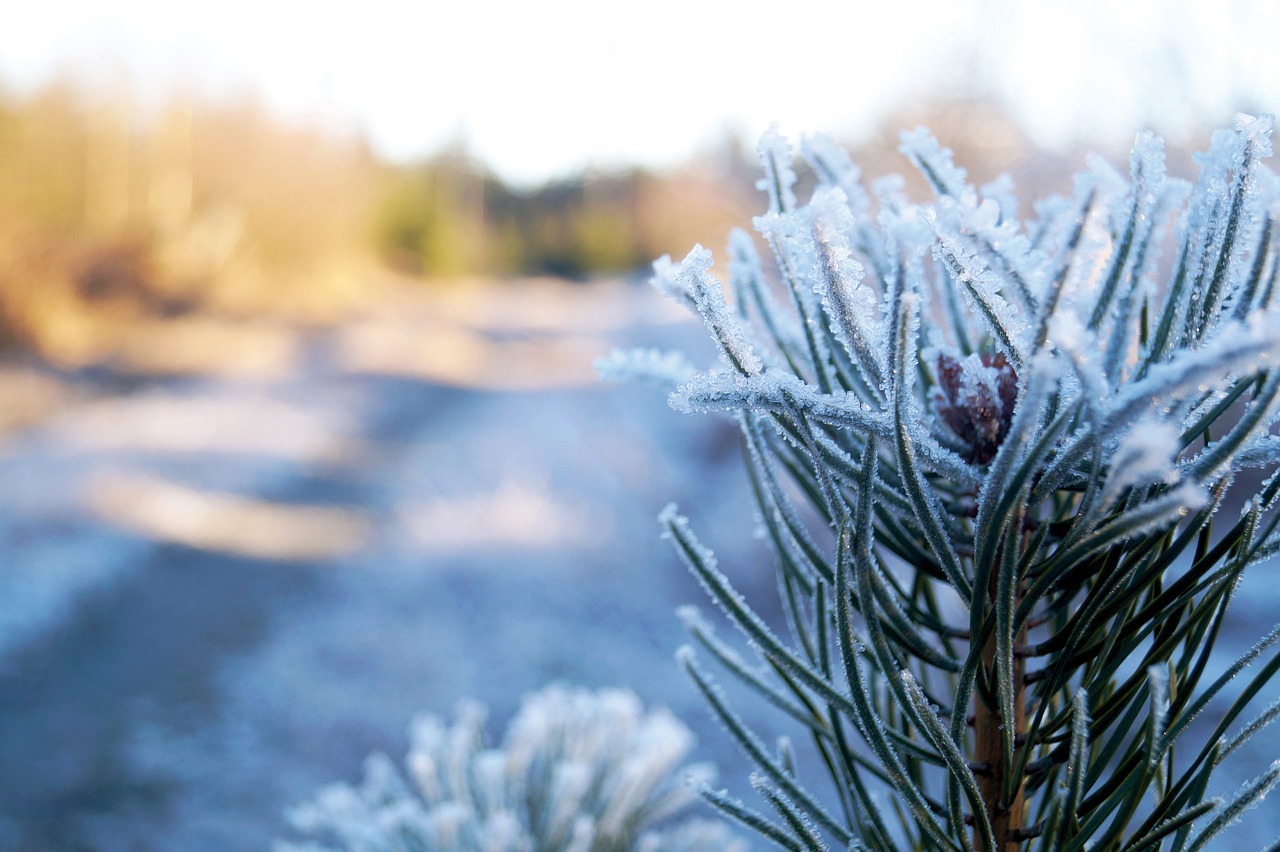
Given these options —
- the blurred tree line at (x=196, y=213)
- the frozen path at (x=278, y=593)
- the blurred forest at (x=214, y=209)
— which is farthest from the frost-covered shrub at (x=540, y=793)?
the blurred tree line at (x=196, y=213)

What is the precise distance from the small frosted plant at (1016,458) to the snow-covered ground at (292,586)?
352 centimetres

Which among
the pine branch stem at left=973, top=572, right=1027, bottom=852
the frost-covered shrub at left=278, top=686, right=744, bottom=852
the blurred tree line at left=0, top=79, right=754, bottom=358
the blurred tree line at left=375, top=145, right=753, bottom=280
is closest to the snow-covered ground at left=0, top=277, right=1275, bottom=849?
the blurred tree line at left=0, top=79, right=754, bottom=358

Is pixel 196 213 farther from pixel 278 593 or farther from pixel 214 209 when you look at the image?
pixel 278 593

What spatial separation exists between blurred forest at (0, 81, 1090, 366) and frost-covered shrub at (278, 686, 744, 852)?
4284 millimetres

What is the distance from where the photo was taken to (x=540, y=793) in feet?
4.26

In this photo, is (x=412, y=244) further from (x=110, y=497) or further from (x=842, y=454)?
(x=842, y=454)

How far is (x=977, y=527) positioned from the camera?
1.81 feet

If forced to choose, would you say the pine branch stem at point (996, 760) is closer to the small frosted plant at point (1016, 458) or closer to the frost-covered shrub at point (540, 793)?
the small frosted plant at point (1016, 458)

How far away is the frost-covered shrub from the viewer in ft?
3.74

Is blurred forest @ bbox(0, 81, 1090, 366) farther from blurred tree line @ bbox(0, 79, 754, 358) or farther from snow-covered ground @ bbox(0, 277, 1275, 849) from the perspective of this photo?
snow-covered ground @ bbox(0, 277, 1275, 849)

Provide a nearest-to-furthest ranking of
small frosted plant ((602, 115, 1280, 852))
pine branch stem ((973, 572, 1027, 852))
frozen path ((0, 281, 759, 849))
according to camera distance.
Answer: small frosted plant ((602, 115, 1280, 852)), pine branch stem ((973, 572, 1027, 852)), frozen path ((0, 281, 759, 849))

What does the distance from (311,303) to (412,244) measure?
25.0ft

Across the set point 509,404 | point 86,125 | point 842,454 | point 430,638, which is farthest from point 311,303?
point 842,454

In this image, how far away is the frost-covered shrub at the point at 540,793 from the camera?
3.74 ft
